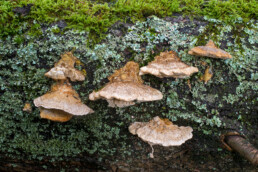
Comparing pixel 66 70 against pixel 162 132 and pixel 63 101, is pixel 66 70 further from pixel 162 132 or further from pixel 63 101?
pixel 162 132

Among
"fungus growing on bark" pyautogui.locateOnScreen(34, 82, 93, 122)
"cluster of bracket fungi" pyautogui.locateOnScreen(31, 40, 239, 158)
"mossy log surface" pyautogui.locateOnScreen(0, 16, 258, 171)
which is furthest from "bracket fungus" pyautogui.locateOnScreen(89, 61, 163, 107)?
"fungus growing on bark" pyautogui.locateOnScreen(34, 82, 93, 122)

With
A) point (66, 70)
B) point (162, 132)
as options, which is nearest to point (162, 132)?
point (162, 132)

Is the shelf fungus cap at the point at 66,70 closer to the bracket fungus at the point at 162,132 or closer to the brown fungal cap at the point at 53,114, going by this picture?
the brown fungal cap at the point at 53,114

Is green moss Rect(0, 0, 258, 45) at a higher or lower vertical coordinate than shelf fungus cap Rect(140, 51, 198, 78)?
higher

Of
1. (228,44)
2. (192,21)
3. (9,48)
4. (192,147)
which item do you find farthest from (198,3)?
(9,48)

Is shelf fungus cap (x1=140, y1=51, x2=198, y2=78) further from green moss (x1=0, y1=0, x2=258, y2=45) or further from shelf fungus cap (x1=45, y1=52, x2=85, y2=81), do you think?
shelf fungus cap (x1=45, y1=52, x2=85, y2=81)

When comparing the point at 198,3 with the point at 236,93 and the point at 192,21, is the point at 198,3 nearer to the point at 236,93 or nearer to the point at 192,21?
the point at 192,21
